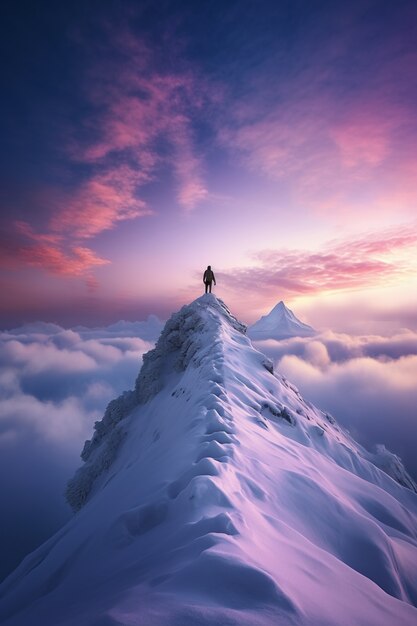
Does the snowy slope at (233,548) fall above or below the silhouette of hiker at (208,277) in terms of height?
below

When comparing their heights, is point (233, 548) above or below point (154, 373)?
above

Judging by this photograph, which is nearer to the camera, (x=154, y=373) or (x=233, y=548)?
(x=233, y=548)

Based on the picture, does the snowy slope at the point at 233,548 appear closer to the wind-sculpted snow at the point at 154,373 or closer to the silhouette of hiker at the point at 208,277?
the wind-sculpted snow at the point at 154,373

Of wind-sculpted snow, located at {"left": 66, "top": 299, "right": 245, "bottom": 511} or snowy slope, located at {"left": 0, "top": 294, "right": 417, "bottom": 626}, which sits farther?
wind-sculpted snow, located at {"left": 66, "top": 299, "right": 245, "bottom": 511}

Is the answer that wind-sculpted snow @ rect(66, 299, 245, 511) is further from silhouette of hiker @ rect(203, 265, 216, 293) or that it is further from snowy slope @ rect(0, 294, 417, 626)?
snowy slope @ rect(0, 294, 417, 626)

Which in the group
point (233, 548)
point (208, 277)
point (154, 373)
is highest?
point (208, 277)

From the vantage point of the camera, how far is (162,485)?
223 inches

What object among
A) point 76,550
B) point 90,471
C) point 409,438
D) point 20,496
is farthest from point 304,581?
point 20,496

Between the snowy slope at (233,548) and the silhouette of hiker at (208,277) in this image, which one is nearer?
the snowy slope at (233,548)

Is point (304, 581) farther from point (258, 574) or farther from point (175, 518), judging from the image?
point (175, 518)

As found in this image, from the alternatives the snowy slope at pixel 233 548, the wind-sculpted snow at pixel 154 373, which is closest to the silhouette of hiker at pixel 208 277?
the wind-sculpted snow at pixel 154 373

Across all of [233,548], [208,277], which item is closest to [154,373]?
[208,277]

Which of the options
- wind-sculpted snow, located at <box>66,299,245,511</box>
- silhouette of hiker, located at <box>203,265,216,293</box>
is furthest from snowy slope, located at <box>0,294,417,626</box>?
silhouette of hiker, located at <box>203,265,216,293</box>

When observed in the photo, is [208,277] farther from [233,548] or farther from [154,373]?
[233,548]
